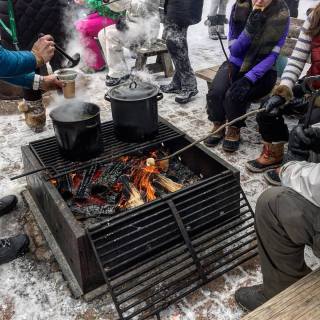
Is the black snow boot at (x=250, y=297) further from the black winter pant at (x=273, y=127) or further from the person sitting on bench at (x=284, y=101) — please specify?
the black winter pant at (x=273, y=127)

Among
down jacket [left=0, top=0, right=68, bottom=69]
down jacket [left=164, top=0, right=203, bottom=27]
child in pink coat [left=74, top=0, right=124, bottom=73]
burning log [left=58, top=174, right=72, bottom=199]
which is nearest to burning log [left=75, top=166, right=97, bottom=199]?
burning log [left=58, top=174, right=72, bottom=199]

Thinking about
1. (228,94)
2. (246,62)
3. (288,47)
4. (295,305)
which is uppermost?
(246,62)

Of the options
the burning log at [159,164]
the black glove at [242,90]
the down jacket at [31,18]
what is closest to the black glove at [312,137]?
the burning log at [159,164]

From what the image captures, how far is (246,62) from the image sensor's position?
4.62 m

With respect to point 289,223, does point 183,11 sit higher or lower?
higher

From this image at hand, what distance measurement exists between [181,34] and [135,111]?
3027 mm

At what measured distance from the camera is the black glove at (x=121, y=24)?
690 centimetres

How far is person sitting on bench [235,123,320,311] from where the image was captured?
2.04m

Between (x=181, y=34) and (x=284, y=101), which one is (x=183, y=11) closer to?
(x=181, y=34)

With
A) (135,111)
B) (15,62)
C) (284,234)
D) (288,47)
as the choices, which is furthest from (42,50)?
(288,47)

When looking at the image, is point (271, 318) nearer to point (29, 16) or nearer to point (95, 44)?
point (29, 16)

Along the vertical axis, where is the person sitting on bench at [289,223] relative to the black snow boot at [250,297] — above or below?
above

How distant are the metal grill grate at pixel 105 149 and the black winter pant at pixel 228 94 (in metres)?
Answer: 1.05

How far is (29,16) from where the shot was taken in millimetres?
5457
